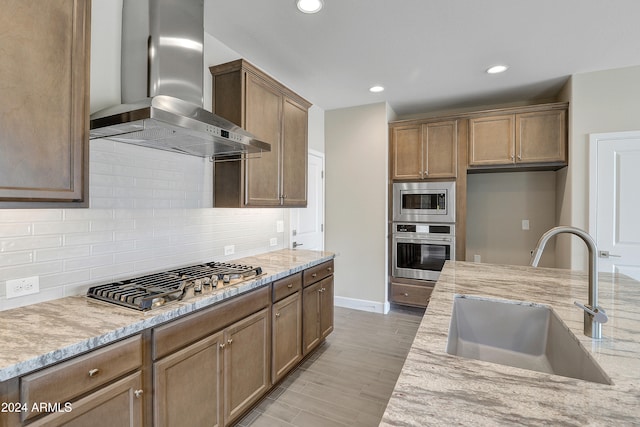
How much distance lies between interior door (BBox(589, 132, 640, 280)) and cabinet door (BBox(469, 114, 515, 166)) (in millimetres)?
734

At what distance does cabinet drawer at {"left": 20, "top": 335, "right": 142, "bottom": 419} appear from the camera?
1005mm

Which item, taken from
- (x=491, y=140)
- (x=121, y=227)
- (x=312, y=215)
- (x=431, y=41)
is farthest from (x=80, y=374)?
(x=491, y=140)

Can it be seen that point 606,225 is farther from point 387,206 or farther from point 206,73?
point 206,73

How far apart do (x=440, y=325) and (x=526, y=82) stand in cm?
336

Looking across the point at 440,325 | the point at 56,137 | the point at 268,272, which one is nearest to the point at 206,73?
the point at 56,137

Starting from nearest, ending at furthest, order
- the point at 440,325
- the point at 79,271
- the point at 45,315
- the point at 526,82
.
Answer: the point at 440,325
the point at 45,315
the point at 79,271
the point at 526,82

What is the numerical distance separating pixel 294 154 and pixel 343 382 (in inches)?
81.4

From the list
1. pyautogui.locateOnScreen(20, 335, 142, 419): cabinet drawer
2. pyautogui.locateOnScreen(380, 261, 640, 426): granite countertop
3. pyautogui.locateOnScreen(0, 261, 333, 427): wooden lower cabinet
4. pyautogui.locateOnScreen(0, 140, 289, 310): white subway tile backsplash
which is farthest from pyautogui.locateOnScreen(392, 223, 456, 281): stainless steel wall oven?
pyautogui.locateOnScreen(20, 335, 142, 419): cabinet drawer

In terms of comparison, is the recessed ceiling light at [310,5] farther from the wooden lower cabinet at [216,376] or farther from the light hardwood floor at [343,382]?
the light hardwood floor at [343,382]

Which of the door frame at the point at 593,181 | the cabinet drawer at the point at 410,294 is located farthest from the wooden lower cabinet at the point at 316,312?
the door frame at the point at 593,181

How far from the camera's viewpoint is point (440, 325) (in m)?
1.20

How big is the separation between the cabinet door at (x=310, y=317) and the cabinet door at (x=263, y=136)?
849mm

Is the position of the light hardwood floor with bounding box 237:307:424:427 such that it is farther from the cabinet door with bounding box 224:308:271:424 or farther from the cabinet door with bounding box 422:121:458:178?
the cabinet door with bounding box 422:121:458:178

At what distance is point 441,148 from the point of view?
12.6 feet
